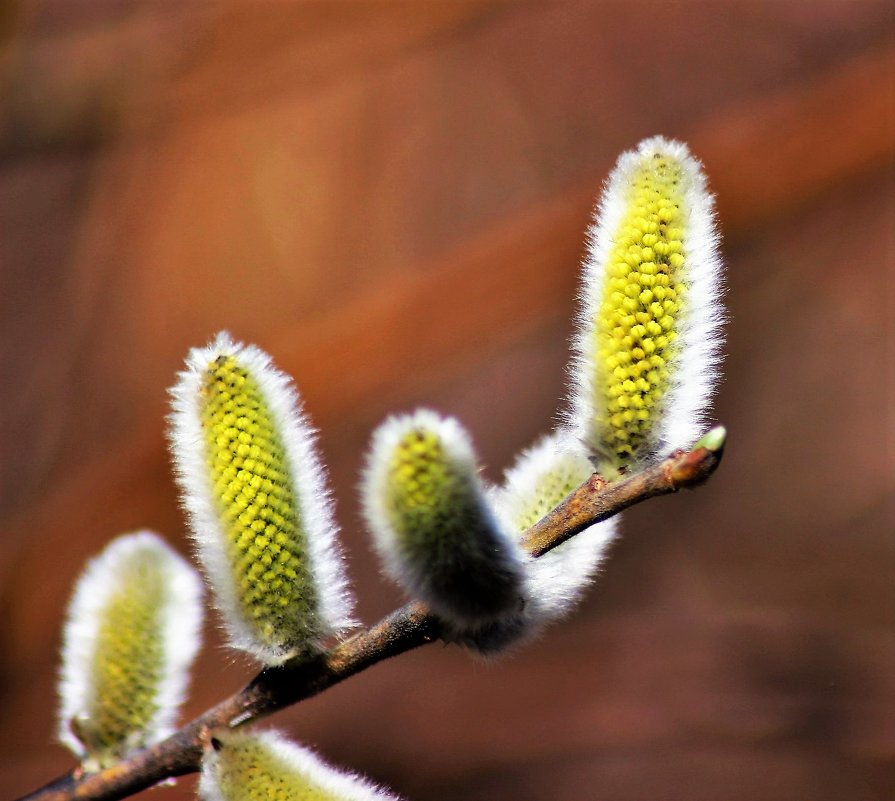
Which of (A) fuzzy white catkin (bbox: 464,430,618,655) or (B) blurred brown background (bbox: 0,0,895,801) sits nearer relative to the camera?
(A) fuzzy white catkin (bbox: 464,430,618,655)

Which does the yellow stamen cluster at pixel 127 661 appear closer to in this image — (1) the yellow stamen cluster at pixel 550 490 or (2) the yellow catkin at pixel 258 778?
(2) the yellow catkin at pixel 258 778

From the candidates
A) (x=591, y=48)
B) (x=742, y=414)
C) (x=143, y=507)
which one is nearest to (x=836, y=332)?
(x=742, y=414)

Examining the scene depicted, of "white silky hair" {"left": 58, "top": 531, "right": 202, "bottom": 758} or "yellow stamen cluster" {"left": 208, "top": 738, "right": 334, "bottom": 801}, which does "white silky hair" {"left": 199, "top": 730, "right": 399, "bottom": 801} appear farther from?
"white silky hair" {"left": 58, "top": 531, "right": 202, "bottom": 758}

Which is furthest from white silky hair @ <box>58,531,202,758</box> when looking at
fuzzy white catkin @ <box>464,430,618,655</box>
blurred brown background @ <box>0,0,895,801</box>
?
blurred brown background @ <box>0,0,895,801</box>

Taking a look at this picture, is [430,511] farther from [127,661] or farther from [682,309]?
[127,661]

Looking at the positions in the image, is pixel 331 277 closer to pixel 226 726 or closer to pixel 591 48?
pixel 591 48
